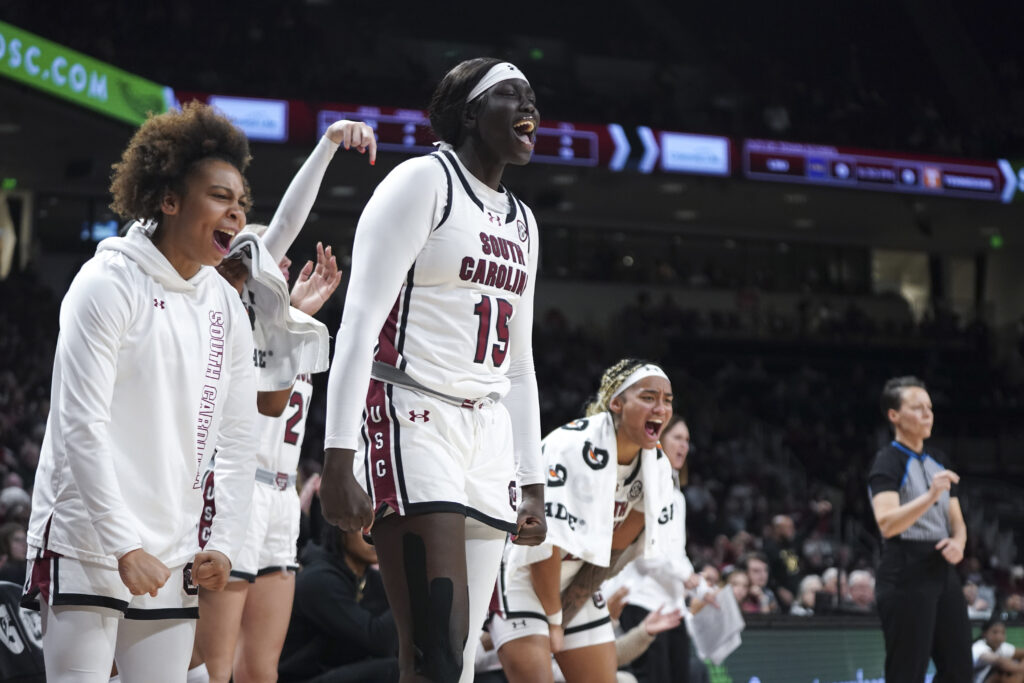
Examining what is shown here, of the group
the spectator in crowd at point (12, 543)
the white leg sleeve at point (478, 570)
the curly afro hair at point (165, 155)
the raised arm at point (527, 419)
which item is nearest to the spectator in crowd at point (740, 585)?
the spectator in crowd at point (12, 543)

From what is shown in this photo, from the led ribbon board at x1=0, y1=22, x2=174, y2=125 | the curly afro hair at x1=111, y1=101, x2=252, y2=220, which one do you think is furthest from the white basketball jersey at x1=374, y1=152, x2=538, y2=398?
the led ribbon board at x1=0, y1=22, x2=174, y2=125

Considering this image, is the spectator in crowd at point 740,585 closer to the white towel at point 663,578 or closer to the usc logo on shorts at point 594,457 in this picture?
the white towel at point 663,578

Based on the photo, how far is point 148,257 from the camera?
305 cm

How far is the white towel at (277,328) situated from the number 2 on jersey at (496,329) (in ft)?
2.84

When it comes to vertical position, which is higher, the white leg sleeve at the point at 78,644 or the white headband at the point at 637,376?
the white headband at the point at 637,376

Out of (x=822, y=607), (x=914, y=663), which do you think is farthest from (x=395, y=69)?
(x=914, y=663)

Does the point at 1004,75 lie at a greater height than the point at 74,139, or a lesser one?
greater

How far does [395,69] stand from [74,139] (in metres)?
6.76

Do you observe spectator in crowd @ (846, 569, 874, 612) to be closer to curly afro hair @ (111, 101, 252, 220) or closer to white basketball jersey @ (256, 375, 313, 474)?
white basketball jersey @ (256, 375, 313, 474)

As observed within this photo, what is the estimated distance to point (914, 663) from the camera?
633 centimetres

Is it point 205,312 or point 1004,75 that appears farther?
point 1004,75

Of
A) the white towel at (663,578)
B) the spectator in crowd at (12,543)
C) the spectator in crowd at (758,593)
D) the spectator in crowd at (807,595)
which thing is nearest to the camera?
the white towel at (663,578)

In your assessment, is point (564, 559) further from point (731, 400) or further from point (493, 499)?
point (731, 400)

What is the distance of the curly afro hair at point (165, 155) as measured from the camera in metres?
3.16
